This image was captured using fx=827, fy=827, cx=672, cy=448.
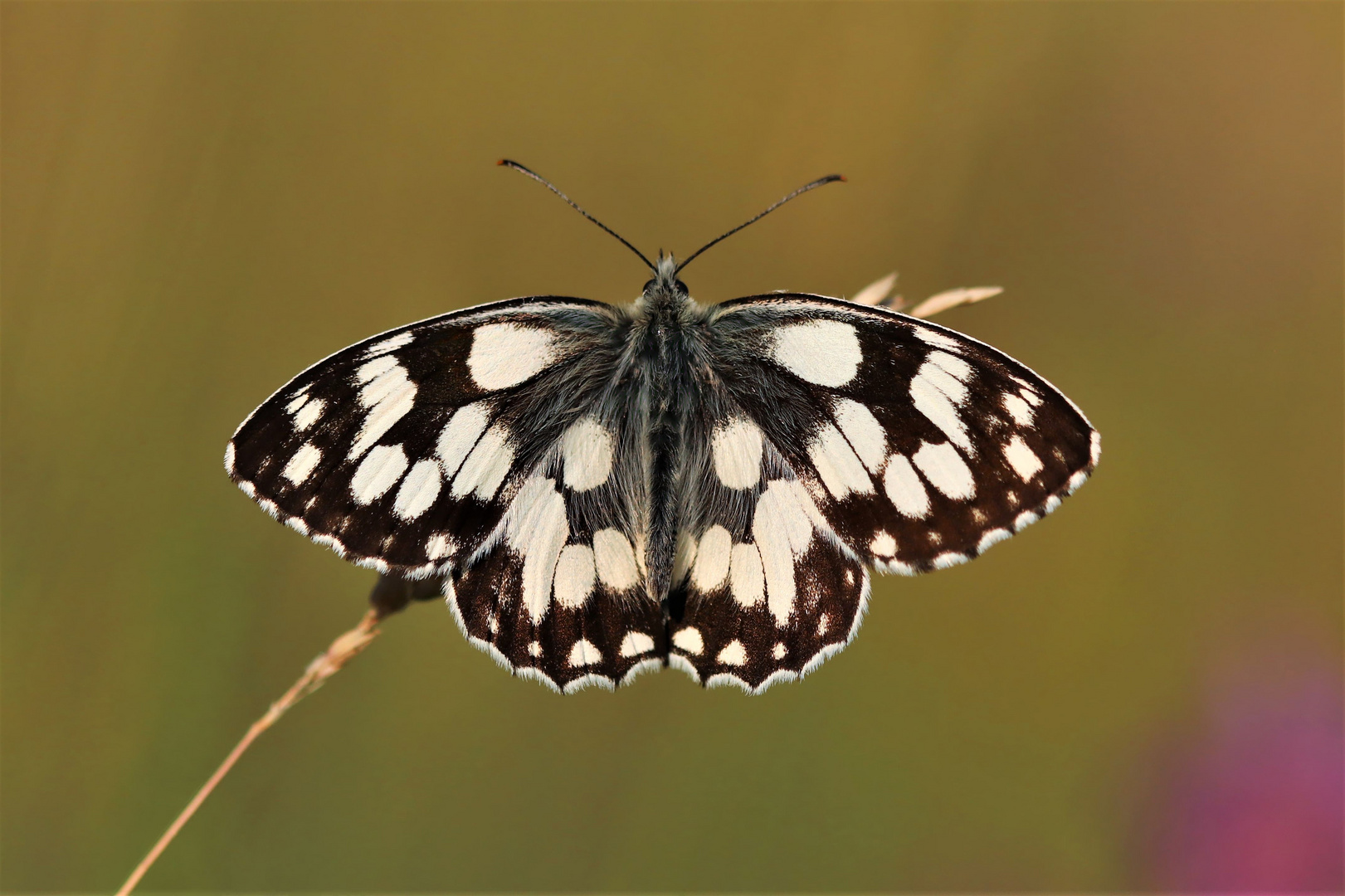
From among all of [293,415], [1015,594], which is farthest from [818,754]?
[293,415]

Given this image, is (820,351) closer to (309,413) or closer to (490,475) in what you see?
(490,475)

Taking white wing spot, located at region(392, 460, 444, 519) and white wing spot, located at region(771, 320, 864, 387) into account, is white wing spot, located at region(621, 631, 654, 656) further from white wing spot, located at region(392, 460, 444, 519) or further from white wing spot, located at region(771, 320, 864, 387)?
white wing spot, located at region(771, 320, 864, 387)

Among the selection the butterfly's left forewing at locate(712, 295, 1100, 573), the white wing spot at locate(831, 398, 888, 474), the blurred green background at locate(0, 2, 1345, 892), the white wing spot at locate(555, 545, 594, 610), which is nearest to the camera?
the butterfly's left forewing at locate(712, 295, 1100, 573)

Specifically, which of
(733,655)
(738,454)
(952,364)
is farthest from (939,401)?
(733,655)

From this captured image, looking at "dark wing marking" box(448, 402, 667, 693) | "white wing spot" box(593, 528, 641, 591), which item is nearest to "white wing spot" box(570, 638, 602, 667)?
"dark wing marking" box(448, 402, 667, 693)

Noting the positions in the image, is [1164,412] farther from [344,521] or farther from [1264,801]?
[344,521]

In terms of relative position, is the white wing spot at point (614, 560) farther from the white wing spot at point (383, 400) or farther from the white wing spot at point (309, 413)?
the white wing spot at point (309, 413)

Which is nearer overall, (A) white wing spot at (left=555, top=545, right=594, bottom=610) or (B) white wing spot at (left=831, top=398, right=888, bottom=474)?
(B) white wing spot at (left=831, top=398, right=888, bottom=474)
